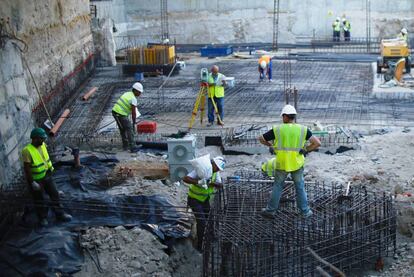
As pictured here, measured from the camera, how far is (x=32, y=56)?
14203mm

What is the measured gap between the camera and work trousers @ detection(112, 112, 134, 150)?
11664 mm

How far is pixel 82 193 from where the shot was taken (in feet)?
30.8

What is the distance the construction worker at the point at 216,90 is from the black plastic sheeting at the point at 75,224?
14.2ft

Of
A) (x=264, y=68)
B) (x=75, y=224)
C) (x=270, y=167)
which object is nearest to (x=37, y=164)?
(x=75, y=224)

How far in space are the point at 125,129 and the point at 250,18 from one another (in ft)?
65.2

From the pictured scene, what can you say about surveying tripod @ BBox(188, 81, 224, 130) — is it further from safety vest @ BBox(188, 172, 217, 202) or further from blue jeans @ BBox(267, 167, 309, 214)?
blue jeans @ BBox(267, 167, 309, 214)

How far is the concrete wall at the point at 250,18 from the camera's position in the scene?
95.9 feet

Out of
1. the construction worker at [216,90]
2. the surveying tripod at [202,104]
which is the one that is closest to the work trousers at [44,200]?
the surveying tripod at [202,104]

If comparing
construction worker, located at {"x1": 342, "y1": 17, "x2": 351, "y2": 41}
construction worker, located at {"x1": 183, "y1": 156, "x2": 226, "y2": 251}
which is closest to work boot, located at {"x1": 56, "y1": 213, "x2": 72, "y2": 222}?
construction worker, located at {"x1": 183, "y1": 156, "x2": 226, "y2": 251}

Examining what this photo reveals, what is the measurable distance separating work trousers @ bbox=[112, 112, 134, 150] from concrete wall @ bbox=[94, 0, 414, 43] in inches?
702

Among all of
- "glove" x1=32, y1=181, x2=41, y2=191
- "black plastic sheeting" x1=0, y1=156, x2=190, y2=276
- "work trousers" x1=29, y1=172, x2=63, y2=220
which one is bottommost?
"black plastic sheeting" x1=0, y1=156, x2=190, y2=276

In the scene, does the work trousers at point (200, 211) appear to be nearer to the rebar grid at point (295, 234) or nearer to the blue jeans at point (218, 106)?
the rebar grid at point (295, 234)

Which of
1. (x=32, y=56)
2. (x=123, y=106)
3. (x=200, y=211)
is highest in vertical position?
(x=32, y=56)

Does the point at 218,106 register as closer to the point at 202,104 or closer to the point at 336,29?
the point at 202,104
